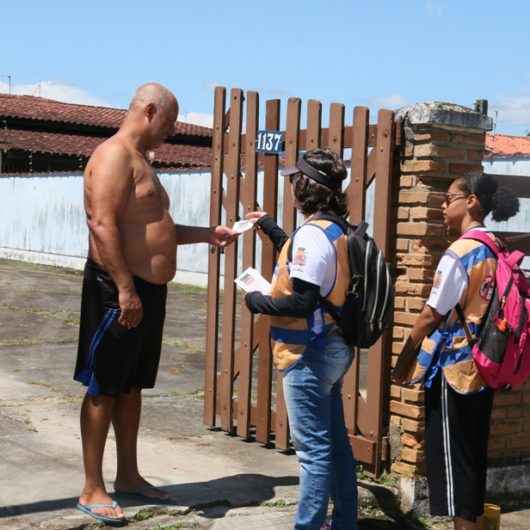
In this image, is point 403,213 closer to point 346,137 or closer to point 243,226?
point 346,137

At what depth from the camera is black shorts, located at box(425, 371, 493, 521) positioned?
4.38m

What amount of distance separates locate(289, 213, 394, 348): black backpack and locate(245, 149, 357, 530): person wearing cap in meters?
0.03

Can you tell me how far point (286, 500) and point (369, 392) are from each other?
0.83m

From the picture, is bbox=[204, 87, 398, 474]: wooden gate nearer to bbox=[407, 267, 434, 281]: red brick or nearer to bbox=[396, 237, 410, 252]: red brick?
bbox=[396, 237, 410, 252]: red brick

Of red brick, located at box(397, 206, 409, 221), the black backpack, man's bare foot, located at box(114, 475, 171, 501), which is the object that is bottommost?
man's bare foot, located at box(114, 475, 171, 501)

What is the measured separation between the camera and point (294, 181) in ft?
14.1

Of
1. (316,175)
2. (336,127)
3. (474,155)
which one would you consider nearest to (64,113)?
(336,127)

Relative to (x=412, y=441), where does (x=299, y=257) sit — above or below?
above

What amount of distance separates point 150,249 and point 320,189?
934 millimetres

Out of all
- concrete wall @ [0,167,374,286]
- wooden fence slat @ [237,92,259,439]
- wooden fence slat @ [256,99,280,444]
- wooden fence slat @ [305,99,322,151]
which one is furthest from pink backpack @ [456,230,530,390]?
concrete wall @ [0,167,374,286]

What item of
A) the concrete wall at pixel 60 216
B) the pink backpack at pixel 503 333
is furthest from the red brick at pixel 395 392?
the concrete wall at pixel 60 216

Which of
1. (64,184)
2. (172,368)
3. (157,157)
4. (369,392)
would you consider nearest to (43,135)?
(157,157)

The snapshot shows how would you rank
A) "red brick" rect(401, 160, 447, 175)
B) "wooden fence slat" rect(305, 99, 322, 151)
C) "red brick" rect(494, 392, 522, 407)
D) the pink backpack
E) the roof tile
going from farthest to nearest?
the roof tile → "wooden fence slat" rect(305, 99, 322, 151) → "red brick" rect(494, 392, 522, 407) → "red brick" rect(401, 160, 447, 175) → the pink backpack

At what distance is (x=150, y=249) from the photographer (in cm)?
466
